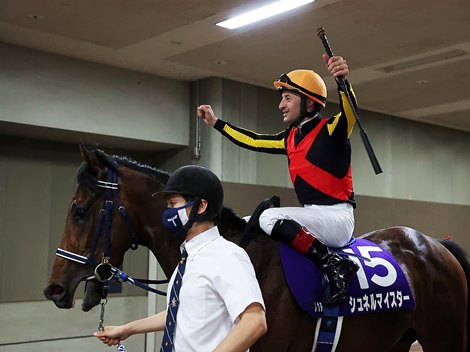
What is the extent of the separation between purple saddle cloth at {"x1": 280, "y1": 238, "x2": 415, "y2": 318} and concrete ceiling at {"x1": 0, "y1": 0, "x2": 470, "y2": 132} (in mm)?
2759

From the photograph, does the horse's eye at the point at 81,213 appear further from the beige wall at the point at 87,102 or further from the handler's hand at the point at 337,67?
the beige wall at the point at 87,102

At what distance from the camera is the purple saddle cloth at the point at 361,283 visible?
3.08m

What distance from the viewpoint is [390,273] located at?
353cm

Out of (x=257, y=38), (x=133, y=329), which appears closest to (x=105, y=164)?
(x=133, y=329)

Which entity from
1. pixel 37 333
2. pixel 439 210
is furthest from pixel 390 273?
pixel 439 210

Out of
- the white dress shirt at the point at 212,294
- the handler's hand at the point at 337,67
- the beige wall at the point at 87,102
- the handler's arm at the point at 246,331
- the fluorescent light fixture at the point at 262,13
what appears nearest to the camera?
the handler's arm at the point at 246,331

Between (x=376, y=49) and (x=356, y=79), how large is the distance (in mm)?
1173

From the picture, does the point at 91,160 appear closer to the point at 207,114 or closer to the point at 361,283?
the point at 207,114

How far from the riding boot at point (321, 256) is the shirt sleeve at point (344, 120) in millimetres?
477

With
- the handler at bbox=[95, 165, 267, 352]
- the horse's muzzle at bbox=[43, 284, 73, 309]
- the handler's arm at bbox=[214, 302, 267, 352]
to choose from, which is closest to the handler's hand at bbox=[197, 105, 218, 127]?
the horse's muzzle at bbox=[43, 284, 73, 309]

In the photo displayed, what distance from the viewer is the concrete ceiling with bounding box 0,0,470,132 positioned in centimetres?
577

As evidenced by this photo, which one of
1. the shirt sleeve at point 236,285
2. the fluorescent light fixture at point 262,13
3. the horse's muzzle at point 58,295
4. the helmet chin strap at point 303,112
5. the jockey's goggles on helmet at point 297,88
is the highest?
the fluorescent light fixture at point 262,13

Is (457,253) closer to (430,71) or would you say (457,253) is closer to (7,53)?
(430,71)

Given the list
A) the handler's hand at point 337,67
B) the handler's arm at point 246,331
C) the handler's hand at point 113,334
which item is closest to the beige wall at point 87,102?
the handler's hand at point 337,67
